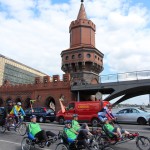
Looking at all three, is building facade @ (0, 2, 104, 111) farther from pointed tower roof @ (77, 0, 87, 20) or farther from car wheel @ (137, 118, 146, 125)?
car wheel @ (137, 118, 146, 125)

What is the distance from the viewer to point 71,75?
118 feet

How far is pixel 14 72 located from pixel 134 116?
68.9 metres

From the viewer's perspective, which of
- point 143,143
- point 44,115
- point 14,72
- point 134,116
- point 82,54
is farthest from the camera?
point 14,72

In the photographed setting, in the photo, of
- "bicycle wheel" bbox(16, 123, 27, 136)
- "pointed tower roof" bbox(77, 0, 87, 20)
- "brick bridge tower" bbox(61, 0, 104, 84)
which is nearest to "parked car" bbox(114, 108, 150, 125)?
"bicycle wheel" bbox(16, 123, 27, 136)

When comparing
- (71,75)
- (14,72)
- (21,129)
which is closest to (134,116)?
(21,129)

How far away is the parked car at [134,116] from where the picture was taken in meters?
19.3

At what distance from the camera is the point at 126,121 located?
20.4 m

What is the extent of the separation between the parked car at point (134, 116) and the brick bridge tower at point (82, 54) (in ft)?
43.8

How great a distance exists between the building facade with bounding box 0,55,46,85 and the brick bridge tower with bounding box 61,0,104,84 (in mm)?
44860

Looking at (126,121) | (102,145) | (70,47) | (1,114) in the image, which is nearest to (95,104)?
(126,121)

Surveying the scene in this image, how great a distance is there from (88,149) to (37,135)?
6.68 feet

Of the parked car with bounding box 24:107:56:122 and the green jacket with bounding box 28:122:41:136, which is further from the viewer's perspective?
the parked car with bounding box 24:107:56:122

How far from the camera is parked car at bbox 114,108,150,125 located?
761 inches

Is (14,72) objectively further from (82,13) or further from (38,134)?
(38,134)
